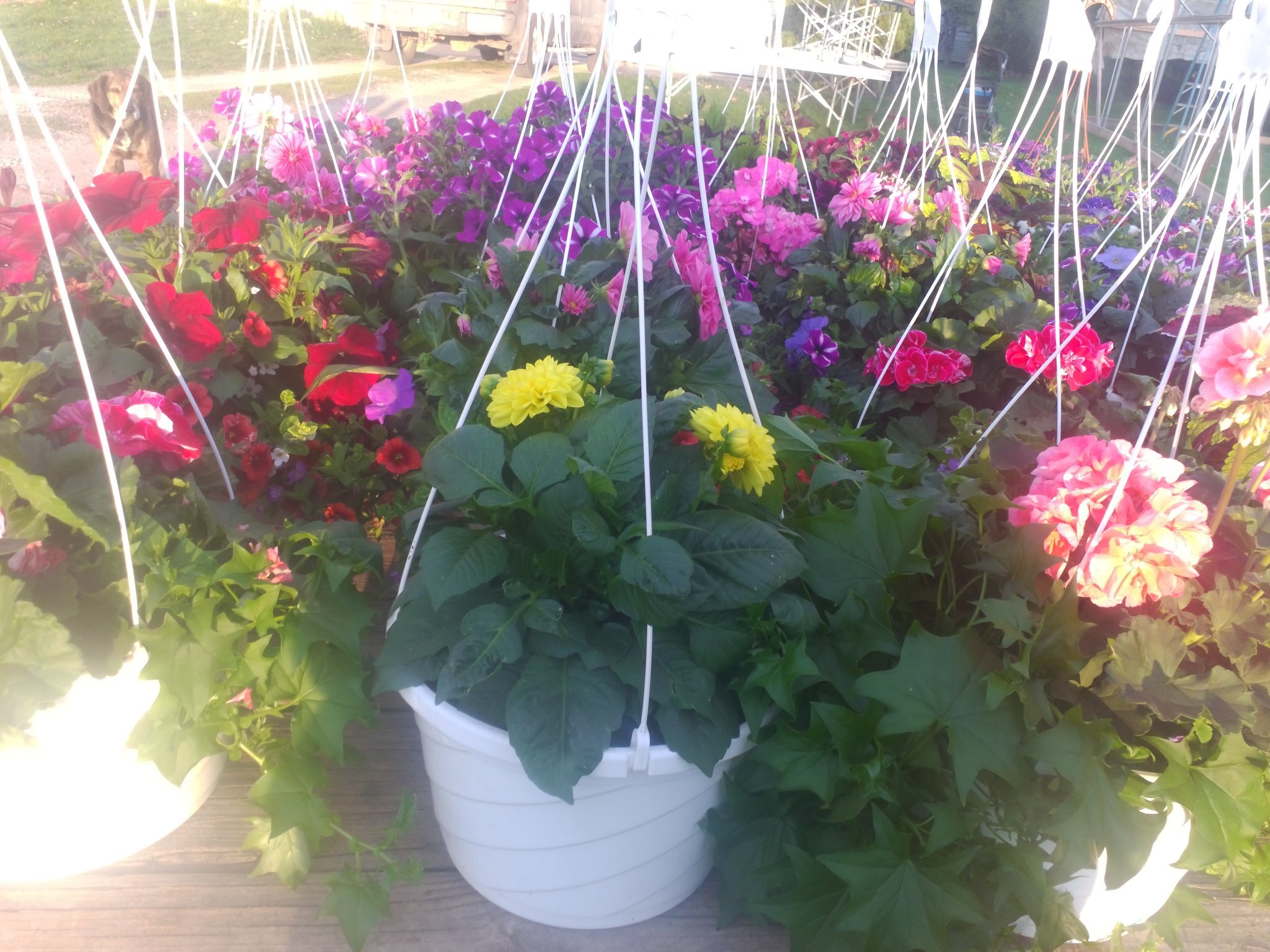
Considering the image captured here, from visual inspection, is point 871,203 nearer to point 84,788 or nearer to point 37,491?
point 37,491

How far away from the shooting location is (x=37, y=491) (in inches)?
37.4

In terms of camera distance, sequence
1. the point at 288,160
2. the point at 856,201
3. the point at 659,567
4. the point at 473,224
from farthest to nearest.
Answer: the point at 856,201 < the point at 288,160 < the point at 473,224 < the point at 659,567

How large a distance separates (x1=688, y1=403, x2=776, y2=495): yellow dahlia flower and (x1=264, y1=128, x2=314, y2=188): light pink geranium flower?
1.59 m

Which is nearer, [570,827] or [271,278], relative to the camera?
[570,827]

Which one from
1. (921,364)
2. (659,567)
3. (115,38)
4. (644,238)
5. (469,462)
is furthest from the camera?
(115,38)

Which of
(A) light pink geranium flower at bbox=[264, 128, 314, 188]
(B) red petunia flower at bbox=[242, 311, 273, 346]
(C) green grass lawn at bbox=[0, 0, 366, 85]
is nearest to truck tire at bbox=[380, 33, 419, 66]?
(C) green grass lawn at bbox=[0, 0, 366, 85]

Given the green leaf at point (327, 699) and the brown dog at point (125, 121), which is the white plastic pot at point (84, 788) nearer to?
the green leaf at point (327, 699)

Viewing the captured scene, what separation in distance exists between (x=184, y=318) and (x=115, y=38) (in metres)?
10.0

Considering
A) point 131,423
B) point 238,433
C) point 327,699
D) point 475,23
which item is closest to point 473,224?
point 238,433

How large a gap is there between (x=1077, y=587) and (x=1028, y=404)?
31.1 inches

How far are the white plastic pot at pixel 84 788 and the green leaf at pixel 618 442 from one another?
65cm

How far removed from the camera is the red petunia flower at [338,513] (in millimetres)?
1460

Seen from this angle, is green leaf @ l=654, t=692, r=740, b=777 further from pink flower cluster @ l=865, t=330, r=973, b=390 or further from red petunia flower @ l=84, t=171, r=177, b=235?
red petunia flower @ l=84, t=171, r=177, b=235

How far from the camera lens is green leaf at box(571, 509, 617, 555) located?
951 mm
